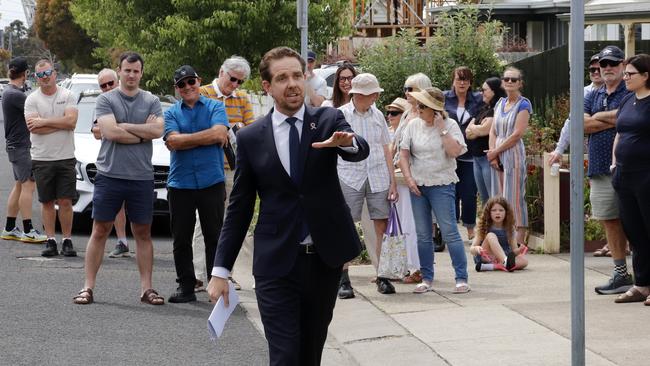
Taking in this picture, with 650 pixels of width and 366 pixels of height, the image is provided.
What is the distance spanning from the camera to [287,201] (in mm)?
5832

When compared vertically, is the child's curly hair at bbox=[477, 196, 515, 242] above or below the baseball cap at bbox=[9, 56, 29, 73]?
below

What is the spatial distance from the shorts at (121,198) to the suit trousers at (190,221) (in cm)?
22

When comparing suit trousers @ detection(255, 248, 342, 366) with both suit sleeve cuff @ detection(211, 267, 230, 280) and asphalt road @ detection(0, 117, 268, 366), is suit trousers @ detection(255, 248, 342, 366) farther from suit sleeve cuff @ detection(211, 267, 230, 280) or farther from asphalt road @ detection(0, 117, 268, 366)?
asphalt road @ detection(0, 117, 268, 366)

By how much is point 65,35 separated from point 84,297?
2591 inches

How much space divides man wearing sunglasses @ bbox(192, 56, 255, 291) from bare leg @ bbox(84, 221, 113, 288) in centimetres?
90

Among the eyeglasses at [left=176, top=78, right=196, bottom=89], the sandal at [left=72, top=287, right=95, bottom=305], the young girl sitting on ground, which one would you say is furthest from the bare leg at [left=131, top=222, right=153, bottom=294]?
the young girl sitting on ground

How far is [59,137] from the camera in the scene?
42.5 feet

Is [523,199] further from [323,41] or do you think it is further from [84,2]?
[84,2]

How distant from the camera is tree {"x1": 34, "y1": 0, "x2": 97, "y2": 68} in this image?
7175 centimetres

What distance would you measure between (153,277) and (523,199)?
3.70 meters

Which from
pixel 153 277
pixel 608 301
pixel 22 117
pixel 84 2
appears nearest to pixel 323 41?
pixel 84 2

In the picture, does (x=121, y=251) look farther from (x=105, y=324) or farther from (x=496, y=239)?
(x=496, y=239)

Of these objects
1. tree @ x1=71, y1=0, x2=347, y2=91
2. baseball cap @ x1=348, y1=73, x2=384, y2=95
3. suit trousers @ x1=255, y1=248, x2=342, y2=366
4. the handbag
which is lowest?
the handbag

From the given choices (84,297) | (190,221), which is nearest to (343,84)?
(190,221)
